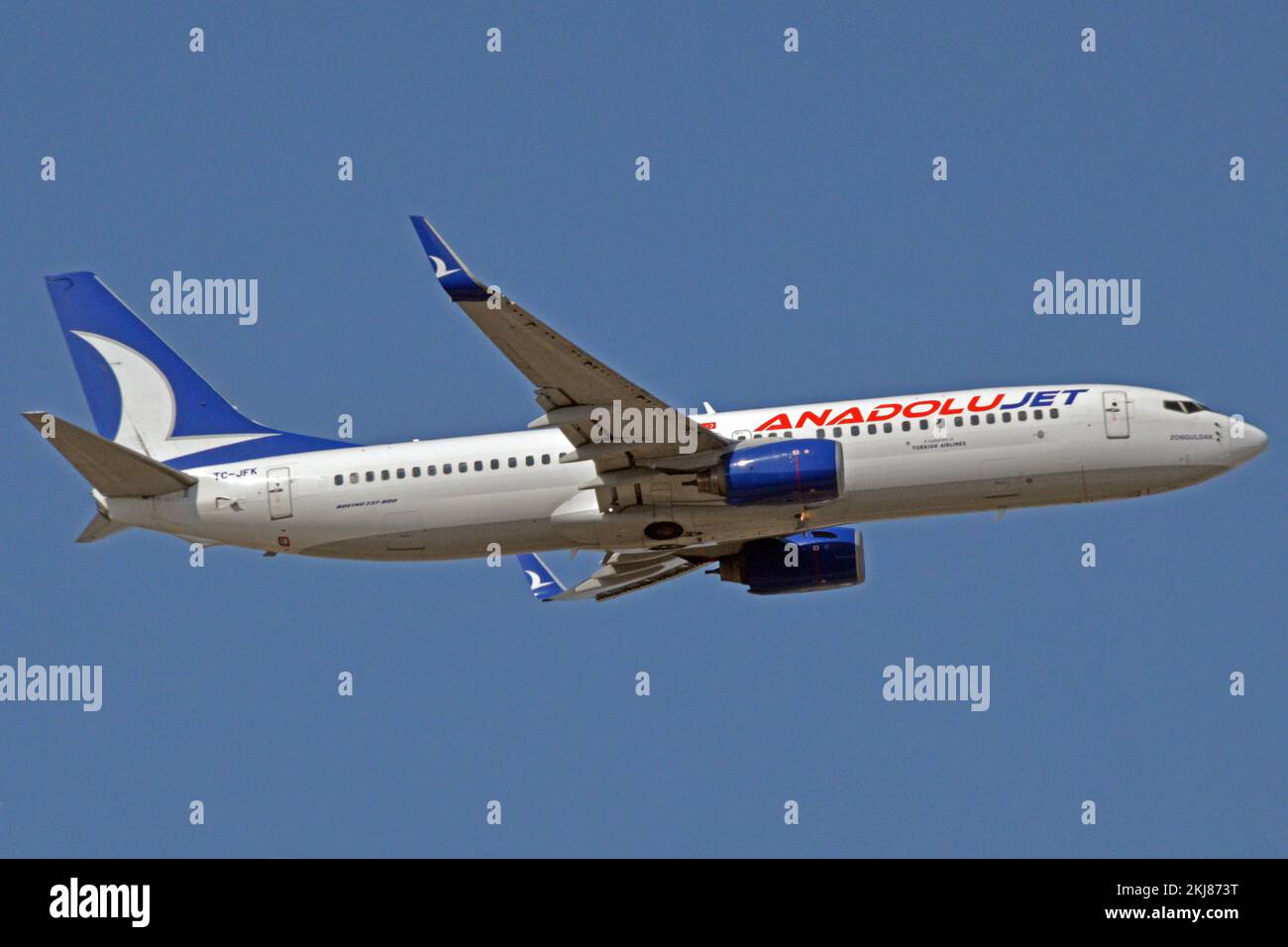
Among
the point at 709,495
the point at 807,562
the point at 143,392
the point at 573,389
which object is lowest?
the point at 807,562

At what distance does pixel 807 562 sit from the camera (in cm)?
5206

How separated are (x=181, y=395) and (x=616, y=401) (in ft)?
43.1

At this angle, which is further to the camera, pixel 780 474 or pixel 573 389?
pixel 780 474

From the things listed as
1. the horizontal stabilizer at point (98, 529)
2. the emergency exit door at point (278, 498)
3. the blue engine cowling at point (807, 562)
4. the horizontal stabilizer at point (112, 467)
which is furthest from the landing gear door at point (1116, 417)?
the horizontal stabilizer at point (98, 529)

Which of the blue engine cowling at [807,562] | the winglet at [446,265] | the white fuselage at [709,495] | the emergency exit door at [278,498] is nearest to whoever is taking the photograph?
the winglet at [446,265]

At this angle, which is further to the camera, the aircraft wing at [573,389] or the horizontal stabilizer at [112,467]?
the horizontal stabilizer at [112,467]

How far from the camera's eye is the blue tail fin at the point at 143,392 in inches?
1994

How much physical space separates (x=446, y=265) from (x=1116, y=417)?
60.4ft

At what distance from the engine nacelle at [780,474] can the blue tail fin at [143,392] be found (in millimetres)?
11405

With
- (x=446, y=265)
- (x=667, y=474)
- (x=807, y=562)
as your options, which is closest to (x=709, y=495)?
(x=667, y=474)

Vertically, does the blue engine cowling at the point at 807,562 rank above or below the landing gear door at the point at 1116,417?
below

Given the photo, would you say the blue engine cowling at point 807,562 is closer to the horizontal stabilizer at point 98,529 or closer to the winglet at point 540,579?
the winglet at point 540,579

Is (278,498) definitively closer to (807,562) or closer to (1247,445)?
(807,562)

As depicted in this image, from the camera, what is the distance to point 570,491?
48031 mm
